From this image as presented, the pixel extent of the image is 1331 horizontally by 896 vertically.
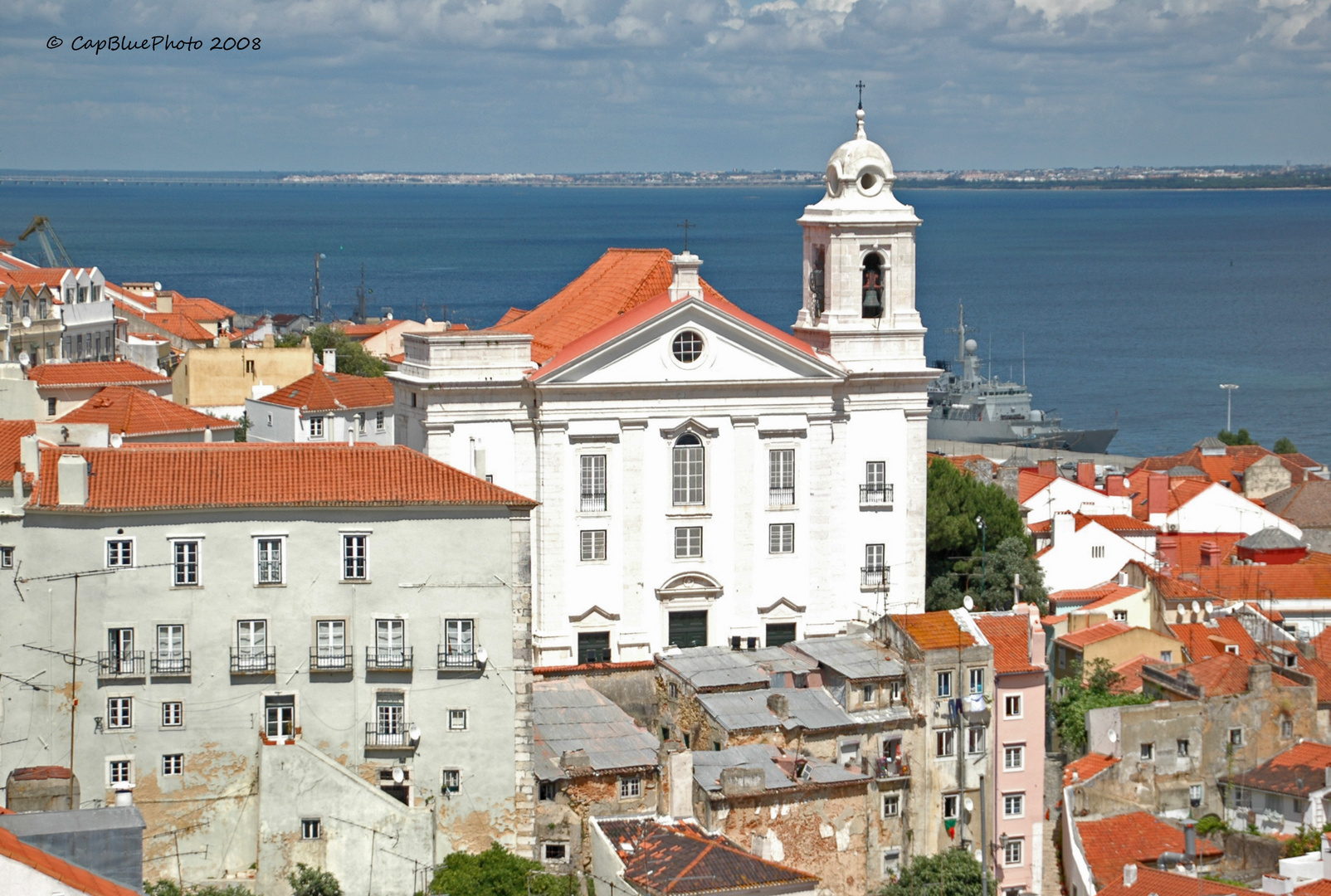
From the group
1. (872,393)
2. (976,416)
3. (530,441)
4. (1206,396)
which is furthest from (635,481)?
(1206,396)

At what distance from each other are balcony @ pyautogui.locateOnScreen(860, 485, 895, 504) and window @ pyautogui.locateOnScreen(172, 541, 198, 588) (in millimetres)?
17980

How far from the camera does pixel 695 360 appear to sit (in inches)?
1977

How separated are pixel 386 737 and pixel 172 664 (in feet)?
12.4

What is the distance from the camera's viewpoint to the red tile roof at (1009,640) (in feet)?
151

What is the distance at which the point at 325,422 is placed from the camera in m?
73.1

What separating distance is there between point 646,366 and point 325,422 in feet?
83.1

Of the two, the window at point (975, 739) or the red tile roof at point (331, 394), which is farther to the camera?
the red tile roof at point (331, 394)

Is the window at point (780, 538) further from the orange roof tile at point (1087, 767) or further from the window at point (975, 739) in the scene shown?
the orange roof tile at point (1087, 767)

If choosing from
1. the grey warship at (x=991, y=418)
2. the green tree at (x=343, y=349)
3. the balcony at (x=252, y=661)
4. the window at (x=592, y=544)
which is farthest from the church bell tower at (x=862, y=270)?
the grey warship at (x=991, y=418)

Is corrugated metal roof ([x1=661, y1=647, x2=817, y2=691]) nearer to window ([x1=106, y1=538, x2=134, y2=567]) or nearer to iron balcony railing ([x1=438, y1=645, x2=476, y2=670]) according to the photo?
iron balcony railing ([x1=438, y1=645, x2=476, y2=670])

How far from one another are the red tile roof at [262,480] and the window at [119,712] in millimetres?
3141

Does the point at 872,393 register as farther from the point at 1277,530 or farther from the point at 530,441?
the point at 1277,530

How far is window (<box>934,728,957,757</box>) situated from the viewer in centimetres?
4469

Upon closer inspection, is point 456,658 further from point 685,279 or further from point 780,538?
point 685,279
